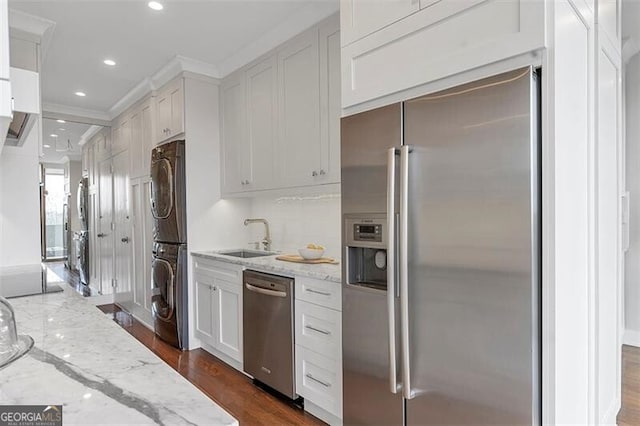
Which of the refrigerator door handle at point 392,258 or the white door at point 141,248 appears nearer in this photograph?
the refrigerator door handle at point 392,258

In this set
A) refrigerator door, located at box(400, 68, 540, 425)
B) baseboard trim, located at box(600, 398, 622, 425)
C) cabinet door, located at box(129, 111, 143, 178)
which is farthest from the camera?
cabinet door, located at box(129, 111, 143, 178)

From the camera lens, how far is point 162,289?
367 cm

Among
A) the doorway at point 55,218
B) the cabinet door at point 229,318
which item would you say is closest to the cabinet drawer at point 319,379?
the cabinet door at point 229,318

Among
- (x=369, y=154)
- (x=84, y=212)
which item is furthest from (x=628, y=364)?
(x=84, y=212)

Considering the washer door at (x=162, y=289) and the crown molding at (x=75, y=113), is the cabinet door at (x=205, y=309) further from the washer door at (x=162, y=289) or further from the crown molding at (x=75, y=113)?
the crown molding at (x=75, y=113)

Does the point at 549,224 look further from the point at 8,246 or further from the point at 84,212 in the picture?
the point at 84,212

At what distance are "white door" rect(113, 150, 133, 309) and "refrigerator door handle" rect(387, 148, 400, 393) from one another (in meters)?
3.97

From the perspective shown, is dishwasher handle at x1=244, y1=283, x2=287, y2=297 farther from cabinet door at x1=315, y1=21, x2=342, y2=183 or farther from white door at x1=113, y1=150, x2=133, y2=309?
white door at x1=113, y1=150, x2=133, y2=309

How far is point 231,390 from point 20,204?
6.86 feet

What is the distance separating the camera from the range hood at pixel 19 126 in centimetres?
145

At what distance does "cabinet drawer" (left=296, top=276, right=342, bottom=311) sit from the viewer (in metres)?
2.13

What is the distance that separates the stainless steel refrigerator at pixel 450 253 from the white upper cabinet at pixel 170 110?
225 cm

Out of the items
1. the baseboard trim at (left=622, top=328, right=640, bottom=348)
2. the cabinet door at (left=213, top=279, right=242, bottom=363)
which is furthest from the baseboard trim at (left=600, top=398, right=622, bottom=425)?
the cabinet door at (left=213, top=279, right=242, bottom=363)

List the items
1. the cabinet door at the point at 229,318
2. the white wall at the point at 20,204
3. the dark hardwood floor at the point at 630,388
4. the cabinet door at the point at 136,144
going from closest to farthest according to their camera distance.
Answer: the dark hardwood floor at the point at 630,388 < the white wall at the point at 20,204 < the cabinet door at the point at 229,318 < the cabinet door at the point at 136,144
